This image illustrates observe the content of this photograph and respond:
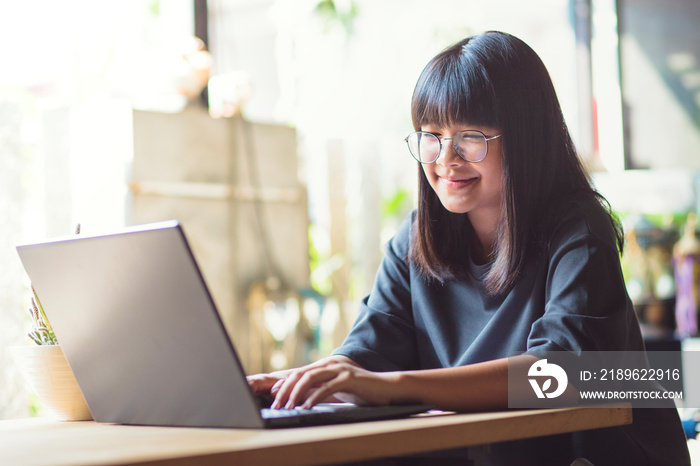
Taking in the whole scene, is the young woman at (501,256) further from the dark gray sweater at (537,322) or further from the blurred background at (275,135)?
the blurred background at (275,135)

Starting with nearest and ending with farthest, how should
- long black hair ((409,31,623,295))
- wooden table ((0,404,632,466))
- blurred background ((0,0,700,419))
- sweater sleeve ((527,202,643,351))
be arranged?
wooden table ((0,404,632,466)) → sweater sleeve ((527,202,643,351)) → long black hair ((409,31,623,295)) → blurred background ((0,0,700,419))

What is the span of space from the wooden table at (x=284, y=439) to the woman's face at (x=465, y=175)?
429 mm

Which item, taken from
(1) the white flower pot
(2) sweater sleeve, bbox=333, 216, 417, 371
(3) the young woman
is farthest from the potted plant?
(2) sweater sleeve, bbox=333, 216, 417, 371

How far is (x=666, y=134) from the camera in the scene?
284 cm

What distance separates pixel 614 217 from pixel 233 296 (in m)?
1.98

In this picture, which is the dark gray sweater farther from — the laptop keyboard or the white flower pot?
the white flower pot

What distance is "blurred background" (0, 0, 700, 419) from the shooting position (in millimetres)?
2732

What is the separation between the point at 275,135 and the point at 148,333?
2.50m

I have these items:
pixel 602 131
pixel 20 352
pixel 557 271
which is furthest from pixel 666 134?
pixel 20 352

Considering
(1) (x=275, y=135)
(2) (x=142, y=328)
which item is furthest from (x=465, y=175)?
(1) (x=275, y=135)

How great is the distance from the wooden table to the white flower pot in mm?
93

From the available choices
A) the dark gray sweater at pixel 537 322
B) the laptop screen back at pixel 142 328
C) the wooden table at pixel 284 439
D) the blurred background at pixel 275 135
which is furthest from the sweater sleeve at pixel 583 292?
the blurred background at pixel 275 135

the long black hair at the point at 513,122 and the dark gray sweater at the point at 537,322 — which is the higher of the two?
the long black hair at the point at 513,122

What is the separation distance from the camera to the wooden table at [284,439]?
0.68 metres
